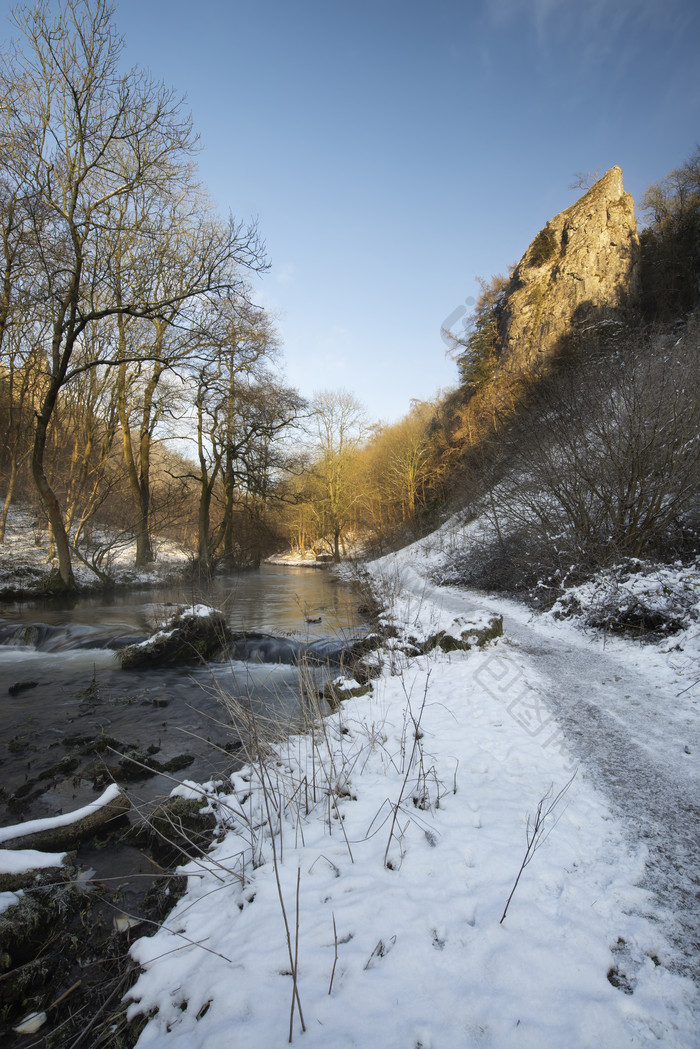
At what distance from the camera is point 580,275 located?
23.1 m

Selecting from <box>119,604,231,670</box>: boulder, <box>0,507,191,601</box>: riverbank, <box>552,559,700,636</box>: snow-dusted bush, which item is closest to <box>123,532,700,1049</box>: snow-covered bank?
<box>552,559,700,636</box>: snow-dusted bush

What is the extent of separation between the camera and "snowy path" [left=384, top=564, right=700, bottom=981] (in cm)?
223

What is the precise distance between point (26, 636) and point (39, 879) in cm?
777

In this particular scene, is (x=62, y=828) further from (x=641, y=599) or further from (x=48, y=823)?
(x=641, y=599)

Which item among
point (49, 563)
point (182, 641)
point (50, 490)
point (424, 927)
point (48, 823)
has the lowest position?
point (182, 641)

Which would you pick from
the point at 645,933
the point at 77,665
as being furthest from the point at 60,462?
the point at 645,933

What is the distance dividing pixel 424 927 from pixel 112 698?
5.32 metres

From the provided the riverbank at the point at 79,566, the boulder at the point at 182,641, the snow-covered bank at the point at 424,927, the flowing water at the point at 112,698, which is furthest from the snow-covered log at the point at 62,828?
the riverbank at the point at 79,566

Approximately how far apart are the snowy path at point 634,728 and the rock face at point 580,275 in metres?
18.8

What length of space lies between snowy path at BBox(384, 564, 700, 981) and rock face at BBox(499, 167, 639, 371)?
18804mm

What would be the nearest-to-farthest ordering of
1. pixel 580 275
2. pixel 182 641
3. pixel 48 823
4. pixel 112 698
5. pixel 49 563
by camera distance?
pixel 48 823 < pixel 112 698 < pixel 182 641 < pixel 49 563 < pixel 580 275

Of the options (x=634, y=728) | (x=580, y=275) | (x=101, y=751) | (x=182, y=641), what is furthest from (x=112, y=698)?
(x=580, y=275)

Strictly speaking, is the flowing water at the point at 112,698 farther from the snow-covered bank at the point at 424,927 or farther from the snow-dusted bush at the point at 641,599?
the snow-dusted bush at the point at 641,599

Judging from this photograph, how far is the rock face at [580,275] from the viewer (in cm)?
2238
